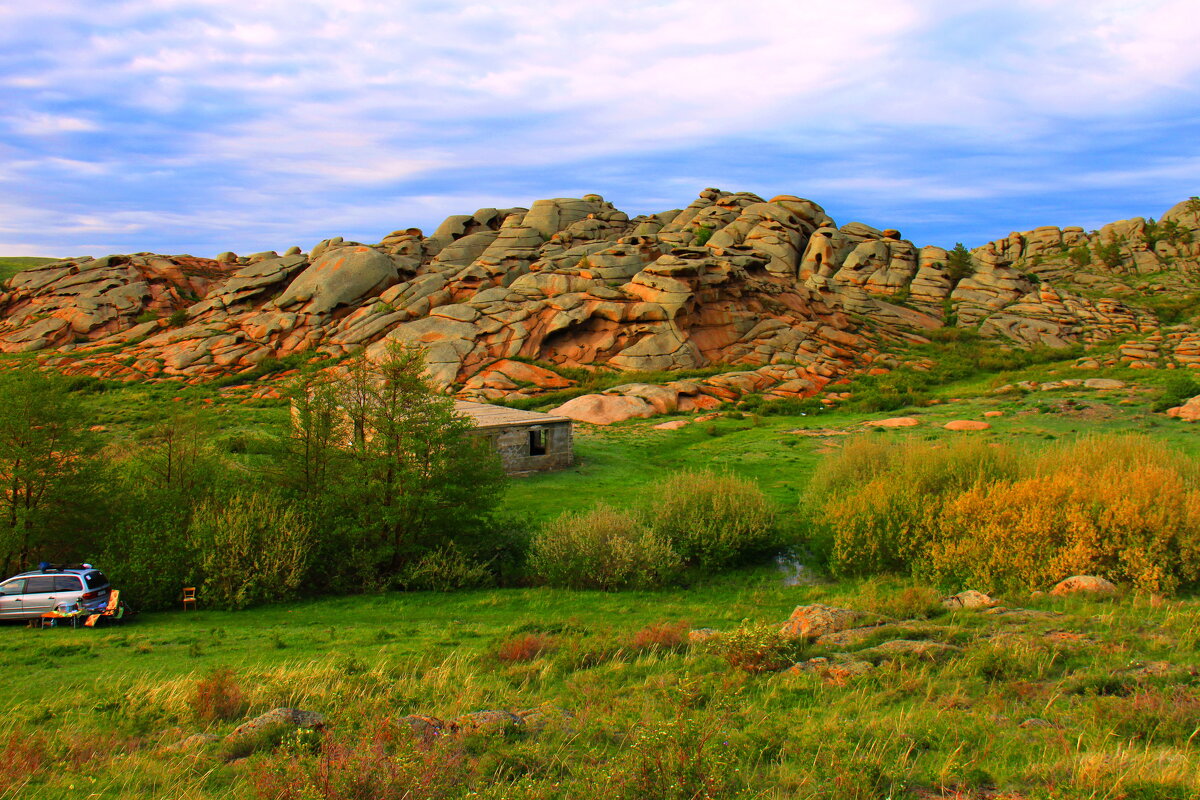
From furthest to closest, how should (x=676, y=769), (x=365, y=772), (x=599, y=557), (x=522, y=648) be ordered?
(x=599, y=557) < (x=522, y=648) < (x=676, y=769) < (x=365, y=772)

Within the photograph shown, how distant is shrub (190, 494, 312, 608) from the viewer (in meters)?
16.8

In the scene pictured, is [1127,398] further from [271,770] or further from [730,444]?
[271,770]

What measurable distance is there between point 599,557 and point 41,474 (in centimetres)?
1322

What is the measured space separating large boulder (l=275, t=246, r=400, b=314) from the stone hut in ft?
116

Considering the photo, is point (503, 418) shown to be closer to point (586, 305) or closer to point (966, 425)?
point (966, 425)

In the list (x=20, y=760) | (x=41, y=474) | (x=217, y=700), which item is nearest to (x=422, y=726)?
(x=217, y=700)

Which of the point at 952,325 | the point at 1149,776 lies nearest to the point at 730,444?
the point at 1149,776

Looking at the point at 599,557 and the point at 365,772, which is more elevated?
the point at 365,772

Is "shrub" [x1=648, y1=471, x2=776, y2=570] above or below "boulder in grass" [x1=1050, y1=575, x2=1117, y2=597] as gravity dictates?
above

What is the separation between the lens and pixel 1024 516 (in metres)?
16.2

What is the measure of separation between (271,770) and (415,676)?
4348 mm

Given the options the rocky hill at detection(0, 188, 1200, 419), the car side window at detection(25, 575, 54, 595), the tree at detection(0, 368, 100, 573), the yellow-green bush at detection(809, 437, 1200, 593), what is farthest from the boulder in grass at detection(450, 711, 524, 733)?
the rocky hill at detection(0, 188, 1200, 419)

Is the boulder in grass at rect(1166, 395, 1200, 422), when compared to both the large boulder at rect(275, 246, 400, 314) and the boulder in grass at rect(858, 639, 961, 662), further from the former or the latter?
the large boulder at rect(275, 246, 400, 314)

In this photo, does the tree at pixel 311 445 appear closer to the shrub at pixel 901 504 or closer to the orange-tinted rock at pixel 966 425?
the shrub at pixel 901 504
